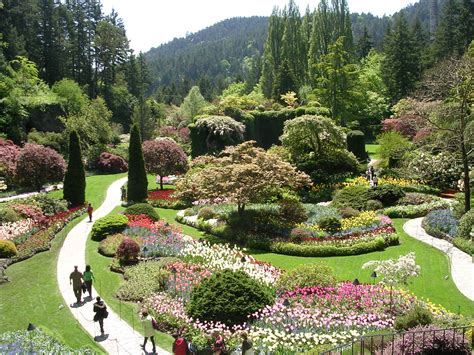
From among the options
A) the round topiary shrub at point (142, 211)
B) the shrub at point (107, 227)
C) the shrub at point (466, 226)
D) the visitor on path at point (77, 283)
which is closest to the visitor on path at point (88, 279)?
the visitor on path at point (77, 283)

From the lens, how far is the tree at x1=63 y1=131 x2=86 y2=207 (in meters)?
28.8

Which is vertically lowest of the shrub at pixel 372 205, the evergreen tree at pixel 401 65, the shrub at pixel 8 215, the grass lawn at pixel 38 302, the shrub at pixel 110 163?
the grass lawn at pixel 38 302

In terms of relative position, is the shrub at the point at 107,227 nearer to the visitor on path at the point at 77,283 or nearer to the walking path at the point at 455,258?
the visitor on path at the point at 77,283

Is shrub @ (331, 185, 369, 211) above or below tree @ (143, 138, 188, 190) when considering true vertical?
below

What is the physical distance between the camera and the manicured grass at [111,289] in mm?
12869

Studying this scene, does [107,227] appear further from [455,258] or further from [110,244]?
[455,258]

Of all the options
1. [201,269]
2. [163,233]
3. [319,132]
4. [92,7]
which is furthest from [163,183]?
[92,7]

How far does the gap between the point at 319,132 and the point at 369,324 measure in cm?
2098

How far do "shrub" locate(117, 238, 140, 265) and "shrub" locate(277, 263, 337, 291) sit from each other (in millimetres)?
6390

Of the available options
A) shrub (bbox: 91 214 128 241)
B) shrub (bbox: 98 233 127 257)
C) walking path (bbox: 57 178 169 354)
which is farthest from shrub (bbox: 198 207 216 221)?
walking path (bbox: 57 178 169 354)

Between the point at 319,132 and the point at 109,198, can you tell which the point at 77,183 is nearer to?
the point at 109,198

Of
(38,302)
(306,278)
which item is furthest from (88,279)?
(306,278)

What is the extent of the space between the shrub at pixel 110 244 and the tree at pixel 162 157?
12.8 meters

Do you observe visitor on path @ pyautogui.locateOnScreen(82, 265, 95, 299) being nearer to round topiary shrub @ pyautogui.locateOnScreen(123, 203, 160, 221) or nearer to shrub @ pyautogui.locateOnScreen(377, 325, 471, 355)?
shrub @ pyautogui.locateOnScreen(377, 325, 471, 355)
